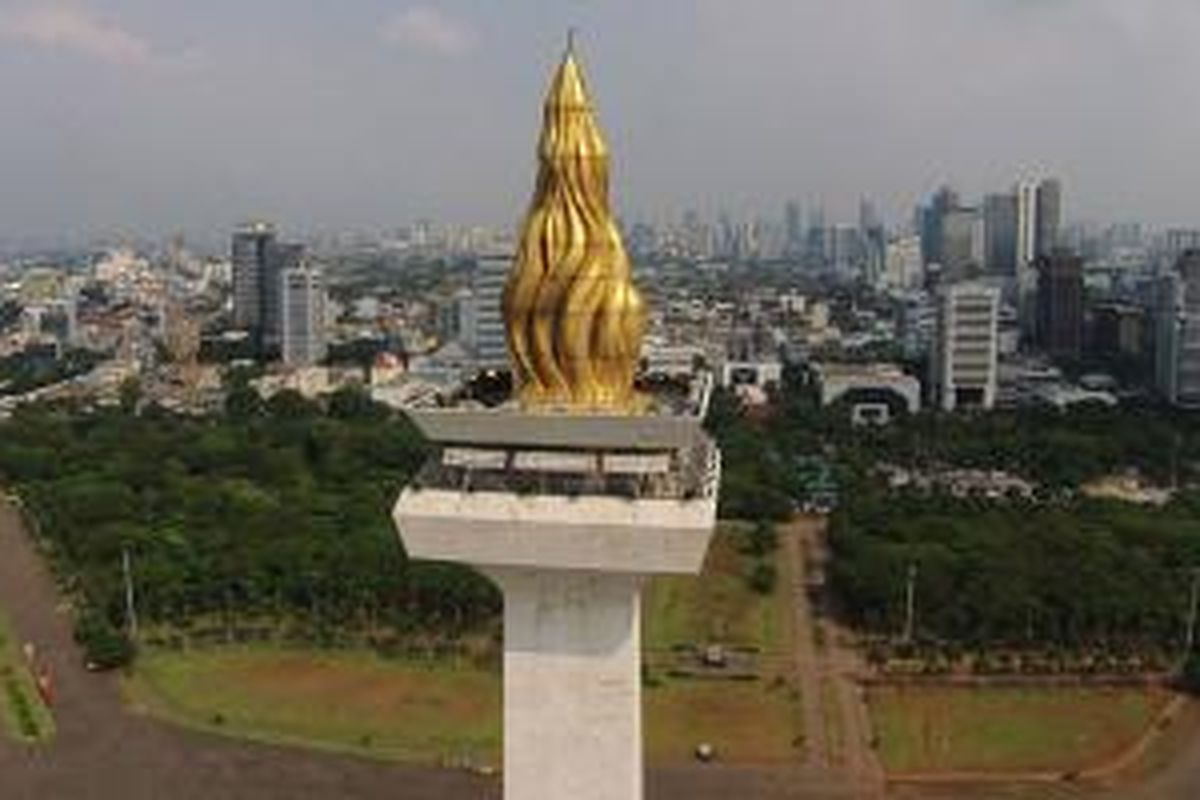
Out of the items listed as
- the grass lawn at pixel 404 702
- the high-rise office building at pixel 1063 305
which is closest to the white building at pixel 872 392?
the high-rise office building at pixel 1063 305

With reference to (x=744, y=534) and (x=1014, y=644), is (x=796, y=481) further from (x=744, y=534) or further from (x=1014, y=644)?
(x=1014, y=644)

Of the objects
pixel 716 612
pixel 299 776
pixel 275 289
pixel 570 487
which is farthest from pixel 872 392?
pixel 570 487

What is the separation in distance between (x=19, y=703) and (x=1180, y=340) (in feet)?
219

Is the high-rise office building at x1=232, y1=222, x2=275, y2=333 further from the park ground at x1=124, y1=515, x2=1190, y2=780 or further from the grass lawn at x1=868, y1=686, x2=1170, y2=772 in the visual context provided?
the grass lawn at x1=868, y1=686, x2=1170, y2=772

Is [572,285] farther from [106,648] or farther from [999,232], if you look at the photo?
[999,232]

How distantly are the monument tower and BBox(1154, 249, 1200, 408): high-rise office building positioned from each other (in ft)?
244

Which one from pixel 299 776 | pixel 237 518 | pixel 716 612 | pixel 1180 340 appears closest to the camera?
pixel 299 776

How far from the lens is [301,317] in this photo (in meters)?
111

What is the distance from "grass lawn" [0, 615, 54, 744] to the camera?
3397cm

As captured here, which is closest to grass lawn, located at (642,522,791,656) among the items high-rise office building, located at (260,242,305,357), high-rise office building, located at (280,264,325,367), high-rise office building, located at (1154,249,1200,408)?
high-rise office building, located at (1154,249,1200,408)

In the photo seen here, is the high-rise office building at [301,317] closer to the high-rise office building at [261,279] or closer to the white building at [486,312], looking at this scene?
the high-rise office building at [261,279]

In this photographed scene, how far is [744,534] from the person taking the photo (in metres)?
53.1

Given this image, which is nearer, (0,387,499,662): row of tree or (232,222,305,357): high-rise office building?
(0,387,499,662): row of tree

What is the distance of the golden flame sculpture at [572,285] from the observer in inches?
657
